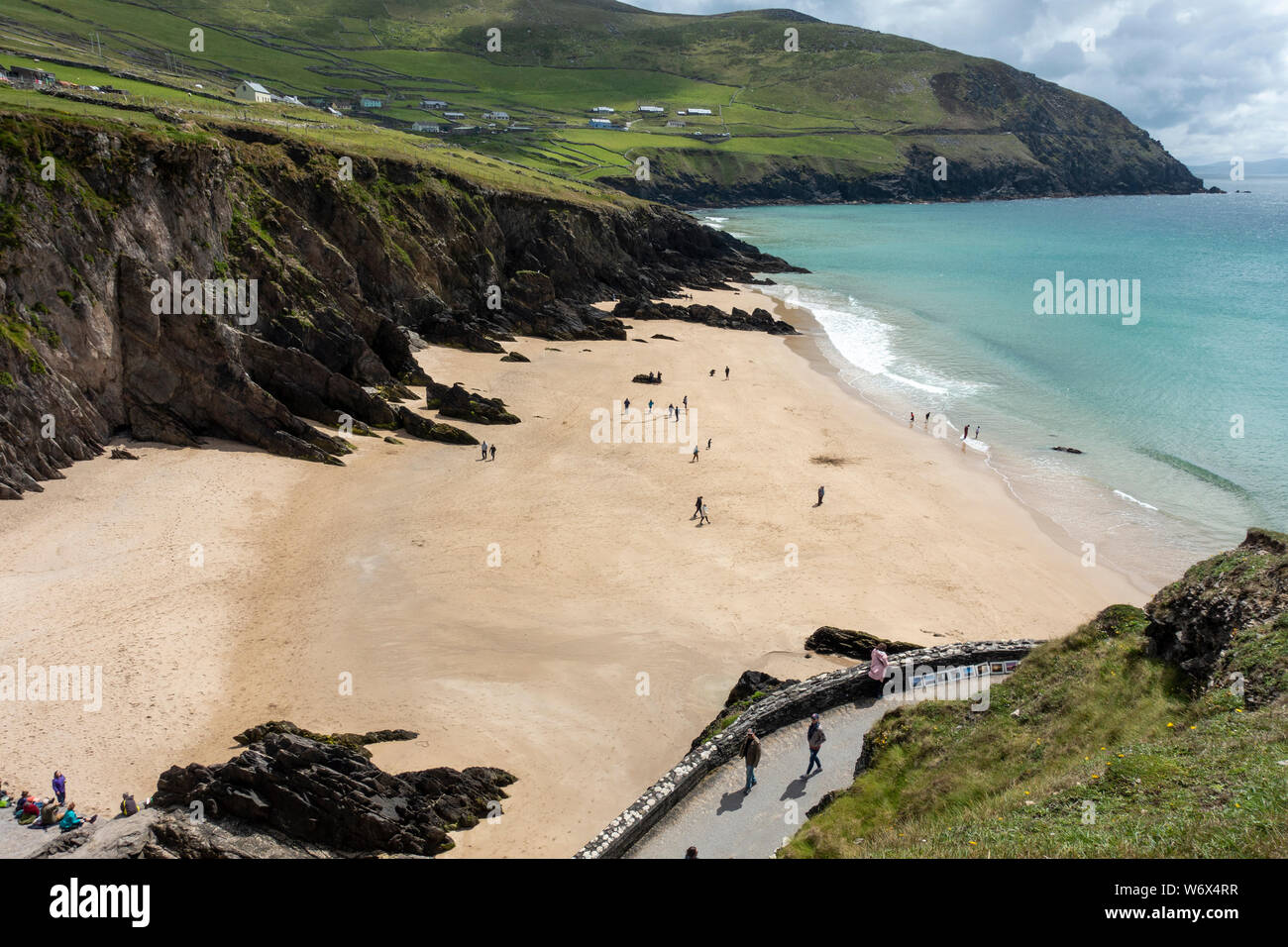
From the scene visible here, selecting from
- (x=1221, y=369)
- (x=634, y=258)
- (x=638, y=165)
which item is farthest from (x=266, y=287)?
(x=638, y=165)

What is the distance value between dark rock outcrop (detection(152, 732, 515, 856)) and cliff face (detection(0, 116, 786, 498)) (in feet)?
66.0

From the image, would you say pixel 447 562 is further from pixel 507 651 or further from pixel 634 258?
pixel 634 258

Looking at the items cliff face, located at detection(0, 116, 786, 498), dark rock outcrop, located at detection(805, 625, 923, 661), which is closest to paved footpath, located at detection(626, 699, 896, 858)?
dark rock outcrop, located at detection(805, 625, 923, 661)

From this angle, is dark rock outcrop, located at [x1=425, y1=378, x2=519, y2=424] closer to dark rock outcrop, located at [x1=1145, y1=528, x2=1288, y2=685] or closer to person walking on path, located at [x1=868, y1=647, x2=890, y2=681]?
person walking on path, located at [x1=868, y1=647, x2=890, y2=681]

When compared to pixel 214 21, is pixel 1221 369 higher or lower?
lower

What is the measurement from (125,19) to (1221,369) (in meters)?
184

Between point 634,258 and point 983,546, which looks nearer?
point 983,546

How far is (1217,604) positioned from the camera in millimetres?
14414

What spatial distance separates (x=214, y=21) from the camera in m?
188

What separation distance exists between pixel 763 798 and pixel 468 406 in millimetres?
32944

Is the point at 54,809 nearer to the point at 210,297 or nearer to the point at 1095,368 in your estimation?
the point at 210,297

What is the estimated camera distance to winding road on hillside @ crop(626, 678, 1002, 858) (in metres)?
14.1

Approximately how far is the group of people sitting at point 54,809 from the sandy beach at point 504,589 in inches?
19.7

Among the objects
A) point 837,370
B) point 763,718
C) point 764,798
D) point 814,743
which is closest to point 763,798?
point 764,798
